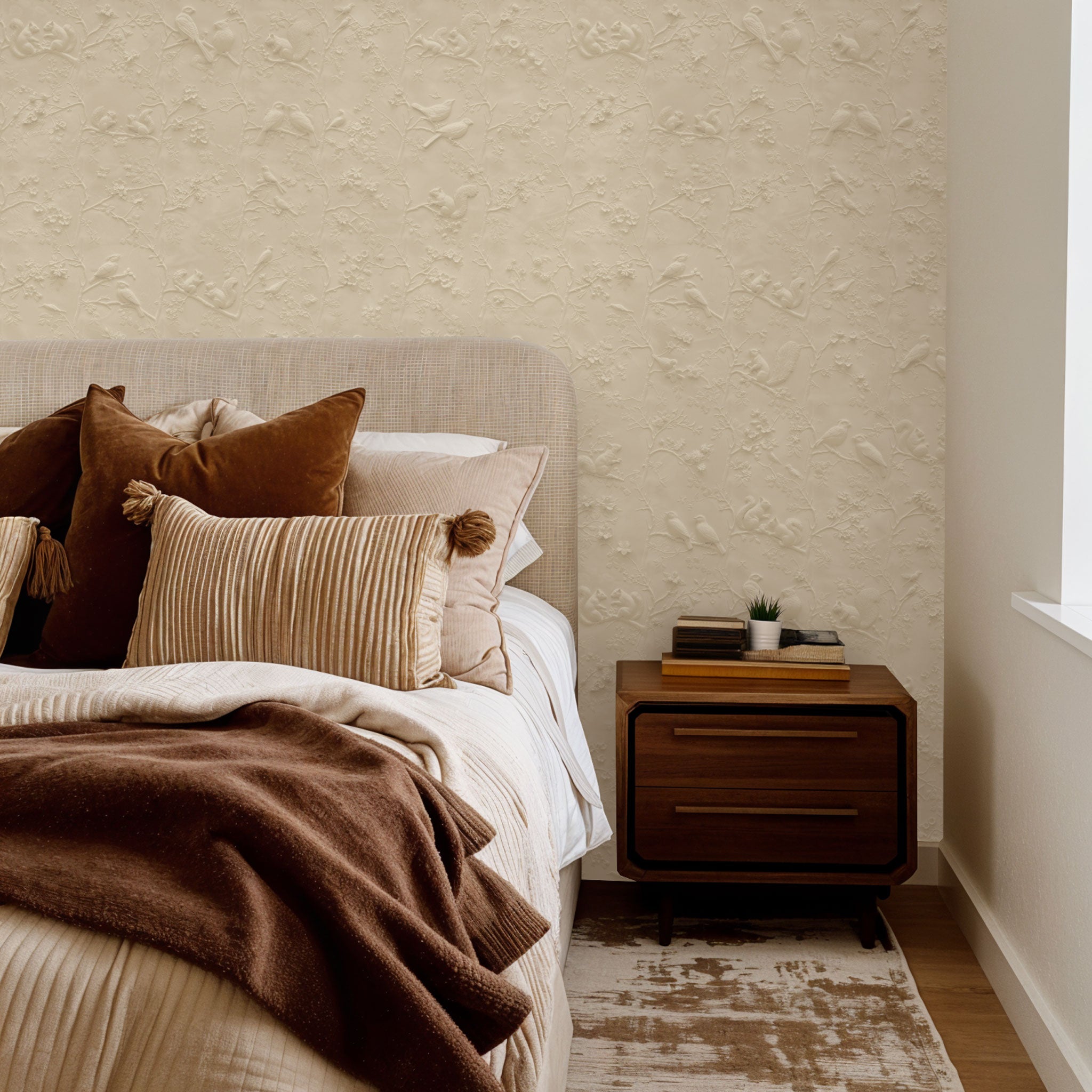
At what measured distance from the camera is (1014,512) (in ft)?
6.25

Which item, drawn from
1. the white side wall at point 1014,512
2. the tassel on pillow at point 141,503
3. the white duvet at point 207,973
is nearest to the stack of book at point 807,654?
the white side wall at point 1014,512

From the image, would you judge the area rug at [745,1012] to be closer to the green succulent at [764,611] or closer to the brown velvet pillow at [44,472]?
the green succulent at [764,611]

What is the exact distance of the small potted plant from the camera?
2.34 metres

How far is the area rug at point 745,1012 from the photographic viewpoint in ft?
5.41

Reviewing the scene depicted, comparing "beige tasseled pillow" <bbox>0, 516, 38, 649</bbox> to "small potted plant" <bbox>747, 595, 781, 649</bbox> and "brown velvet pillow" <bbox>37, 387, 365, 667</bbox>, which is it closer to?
"brown velvet pillow" <bbox>37, 387, 365, 667</bbox>

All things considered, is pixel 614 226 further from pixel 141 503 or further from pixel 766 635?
pixel 141 503

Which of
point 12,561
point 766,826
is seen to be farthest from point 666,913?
point 12,561

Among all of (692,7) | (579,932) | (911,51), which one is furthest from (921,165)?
(579,932)

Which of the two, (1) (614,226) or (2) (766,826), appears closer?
(2) (766,826)

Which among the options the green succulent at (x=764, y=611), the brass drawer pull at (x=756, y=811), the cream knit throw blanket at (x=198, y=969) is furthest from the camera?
the green succulent at (x=764, y=611)

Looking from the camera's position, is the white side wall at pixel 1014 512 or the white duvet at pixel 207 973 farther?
the white side wall at pixel 1014 512

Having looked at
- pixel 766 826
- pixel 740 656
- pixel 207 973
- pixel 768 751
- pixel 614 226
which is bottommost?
pixel 766 826

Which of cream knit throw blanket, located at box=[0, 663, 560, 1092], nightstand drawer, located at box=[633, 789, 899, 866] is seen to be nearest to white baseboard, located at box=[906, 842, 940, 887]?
nightstand drawer, located at box=[633, 789, 899, 866]

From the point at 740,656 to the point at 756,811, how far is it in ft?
1.15
